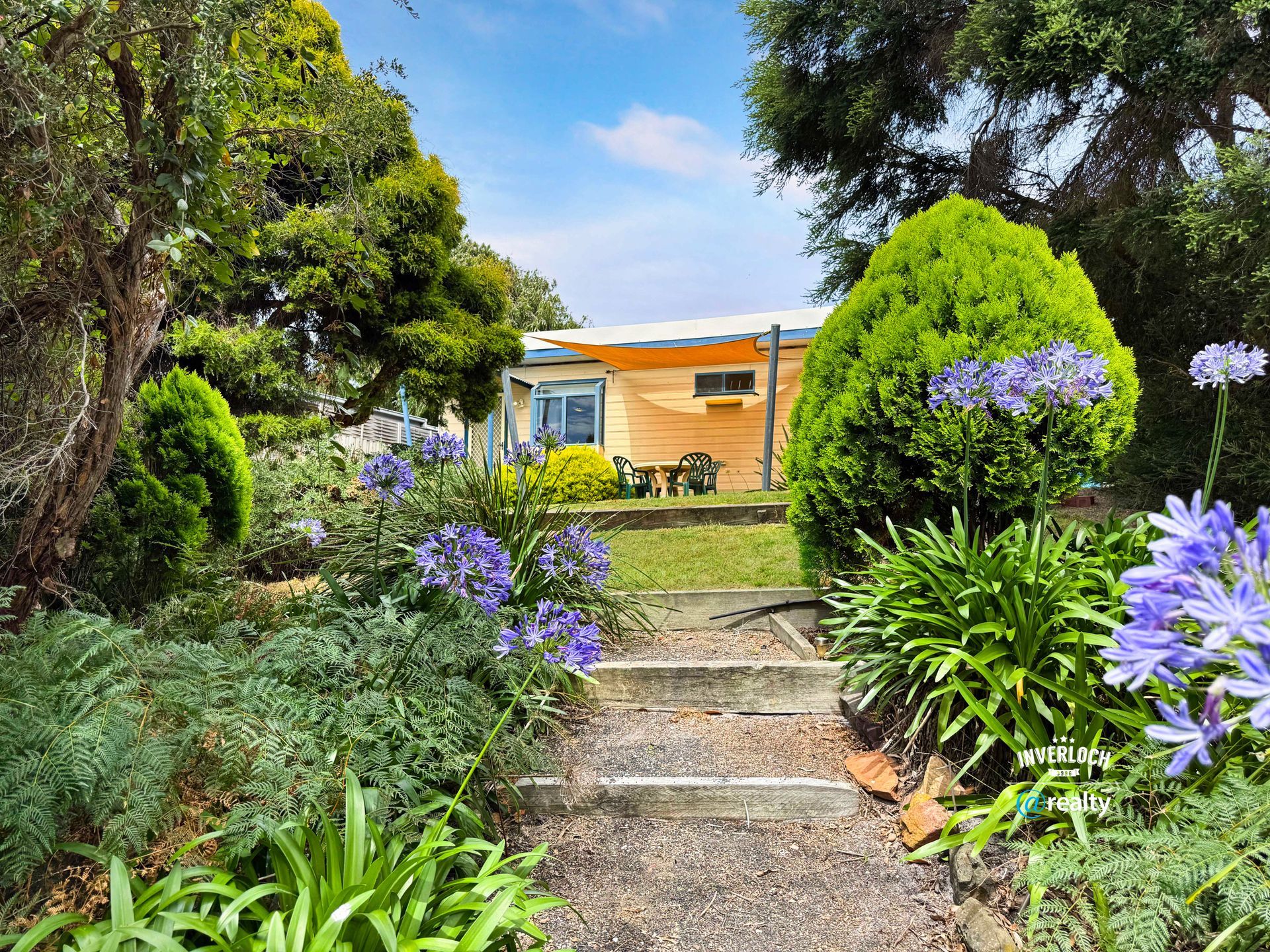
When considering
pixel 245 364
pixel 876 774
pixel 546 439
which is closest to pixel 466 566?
pixel 876 774

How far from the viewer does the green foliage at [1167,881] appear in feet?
4.61

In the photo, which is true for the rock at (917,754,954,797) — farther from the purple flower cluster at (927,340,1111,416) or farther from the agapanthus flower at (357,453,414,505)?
the agapanthus flower at (357,453,414,505)

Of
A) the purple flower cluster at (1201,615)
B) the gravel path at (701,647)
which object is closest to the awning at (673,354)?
the gravel path at (701,647)

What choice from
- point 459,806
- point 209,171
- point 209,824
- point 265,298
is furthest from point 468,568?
point 265,298

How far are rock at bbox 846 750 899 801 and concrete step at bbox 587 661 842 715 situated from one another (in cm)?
45

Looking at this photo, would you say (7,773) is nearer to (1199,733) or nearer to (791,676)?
(1199,733)

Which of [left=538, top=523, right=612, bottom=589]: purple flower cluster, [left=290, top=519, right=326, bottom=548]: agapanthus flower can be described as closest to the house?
[left=538, top=523, right=612, bottom=589]: purple flower cluster

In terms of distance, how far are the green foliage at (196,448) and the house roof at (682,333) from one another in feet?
25.5

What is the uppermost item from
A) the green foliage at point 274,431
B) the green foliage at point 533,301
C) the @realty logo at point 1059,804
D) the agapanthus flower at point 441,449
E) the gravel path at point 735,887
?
the green foliage at point 533,301

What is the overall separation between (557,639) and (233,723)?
91 cm

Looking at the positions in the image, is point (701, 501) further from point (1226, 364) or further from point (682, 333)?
point (682, 333)

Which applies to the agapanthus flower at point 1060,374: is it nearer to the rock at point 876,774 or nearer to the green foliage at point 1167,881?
the green foliage at point 1167,881

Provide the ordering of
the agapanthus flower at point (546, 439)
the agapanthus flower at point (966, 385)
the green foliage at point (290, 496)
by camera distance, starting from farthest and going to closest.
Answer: the green foliage at point (290, 496), the agapanthus flower at point (546, 439), the agapanthus flower at point (966, 385)

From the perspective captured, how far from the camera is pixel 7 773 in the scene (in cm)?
143
